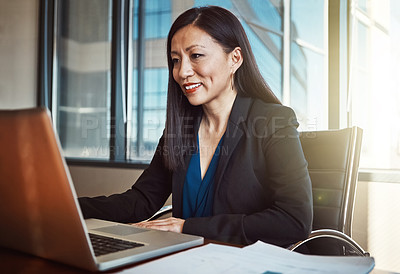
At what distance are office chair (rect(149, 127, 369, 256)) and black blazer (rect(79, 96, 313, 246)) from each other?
0.29m

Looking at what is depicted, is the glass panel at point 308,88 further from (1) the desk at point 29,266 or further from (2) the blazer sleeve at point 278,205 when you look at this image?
(1) the desk at point 29,266

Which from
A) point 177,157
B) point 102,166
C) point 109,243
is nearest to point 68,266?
point 109,243

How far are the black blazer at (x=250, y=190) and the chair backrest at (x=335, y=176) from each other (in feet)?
0.94

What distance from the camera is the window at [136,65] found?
8.35 ft

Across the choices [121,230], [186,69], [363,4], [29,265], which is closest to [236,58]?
[186,69]

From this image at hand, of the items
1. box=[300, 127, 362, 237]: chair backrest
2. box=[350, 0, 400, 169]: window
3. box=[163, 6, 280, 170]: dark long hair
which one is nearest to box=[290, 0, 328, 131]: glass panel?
box=[350, 0, 400, 169]: window

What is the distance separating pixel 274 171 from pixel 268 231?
233 millimetres

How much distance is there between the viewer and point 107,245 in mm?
722

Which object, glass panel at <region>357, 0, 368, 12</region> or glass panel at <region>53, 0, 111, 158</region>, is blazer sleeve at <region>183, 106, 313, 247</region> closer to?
glass panel at <region>357, 0, 368, 12</region>

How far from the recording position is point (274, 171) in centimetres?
124

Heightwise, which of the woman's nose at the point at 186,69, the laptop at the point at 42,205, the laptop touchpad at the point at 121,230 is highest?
the woman's nose at the point at 186,69

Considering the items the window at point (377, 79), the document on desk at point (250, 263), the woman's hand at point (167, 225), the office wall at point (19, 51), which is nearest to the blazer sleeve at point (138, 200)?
the woman's hand at point (167, 225)

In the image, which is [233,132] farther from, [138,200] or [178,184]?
[138,200]

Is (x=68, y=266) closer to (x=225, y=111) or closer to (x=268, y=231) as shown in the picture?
(x=268, y=231)
